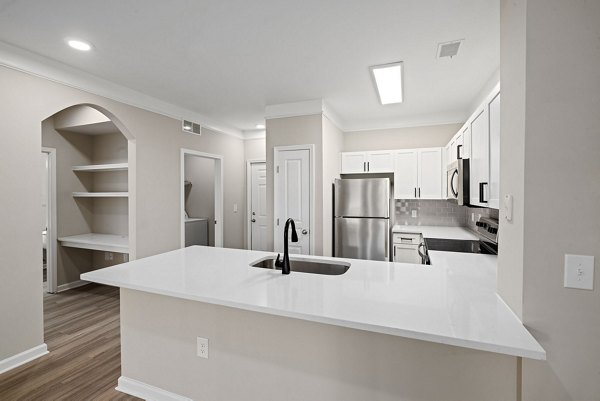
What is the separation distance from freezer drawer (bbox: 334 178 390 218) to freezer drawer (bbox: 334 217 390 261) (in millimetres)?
97

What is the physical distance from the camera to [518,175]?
1189 mm

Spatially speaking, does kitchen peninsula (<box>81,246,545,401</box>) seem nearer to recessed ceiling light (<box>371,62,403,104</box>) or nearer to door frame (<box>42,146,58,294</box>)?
recessed ceiling light (<box>371,62,403,104</box>)

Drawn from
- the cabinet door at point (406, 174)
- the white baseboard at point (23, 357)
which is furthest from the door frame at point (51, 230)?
Result: the cabinet door at point (406, 174)

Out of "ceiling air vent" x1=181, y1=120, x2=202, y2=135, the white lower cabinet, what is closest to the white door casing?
"ceiling air vent" x1=181, y1=120, x2=202, y2=135

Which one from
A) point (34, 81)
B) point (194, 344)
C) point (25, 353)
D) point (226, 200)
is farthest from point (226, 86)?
point (25, 353)

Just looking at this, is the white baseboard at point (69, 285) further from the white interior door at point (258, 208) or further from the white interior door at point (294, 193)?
the white interior door at point (294, 193)

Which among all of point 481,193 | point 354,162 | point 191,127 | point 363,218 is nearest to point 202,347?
point 481,193

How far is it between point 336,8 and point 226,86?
1737mm

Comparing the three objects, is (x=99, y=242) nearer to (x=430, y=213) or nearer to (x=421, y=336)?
(x=421, y=336)

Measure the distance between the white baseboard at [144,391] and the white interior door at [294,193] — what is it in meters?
2.18

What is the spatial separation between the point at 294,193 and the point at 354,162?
1278mm

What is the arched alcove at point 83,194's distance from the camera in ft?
13.5

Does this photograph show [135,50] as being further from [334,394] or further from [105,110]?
[334,394]

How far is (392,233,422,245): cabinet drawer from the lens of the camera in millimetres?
3861
